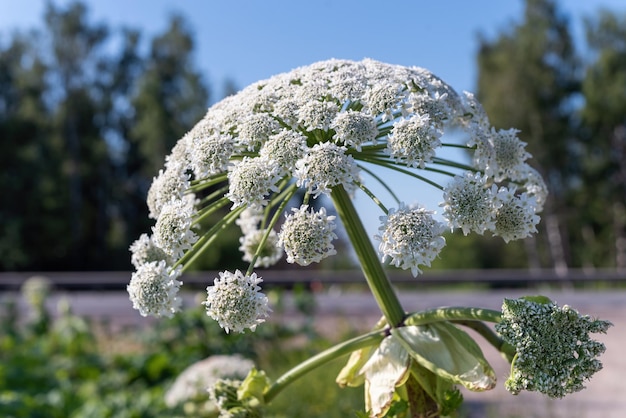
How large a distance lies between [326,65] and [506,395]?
5014mm

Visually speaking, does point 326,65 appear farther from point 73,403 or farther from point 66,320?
point 66,320

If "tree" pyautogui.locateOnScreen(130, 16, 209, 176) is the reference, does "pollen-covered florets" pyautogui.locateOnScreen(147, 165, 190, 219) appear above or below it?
below

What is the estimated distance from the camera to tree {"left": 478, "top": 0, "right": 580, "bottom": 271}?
87.6ft

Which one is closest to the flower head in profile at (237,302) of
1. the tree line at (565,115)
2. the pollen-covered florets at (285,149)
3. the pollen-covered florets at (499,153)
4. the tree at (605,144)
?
the pollen-covered florets at (285,149)

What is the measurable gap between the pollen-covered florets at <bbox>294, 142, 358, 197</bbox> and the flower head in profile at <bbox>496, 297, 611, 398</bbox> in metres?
0.46

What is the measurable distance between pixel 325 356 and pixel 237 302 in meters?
0.28

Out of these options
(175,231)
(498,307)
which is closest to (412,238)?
(175,231)

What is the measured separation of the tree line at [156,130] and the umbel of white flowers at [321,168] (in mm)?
25180

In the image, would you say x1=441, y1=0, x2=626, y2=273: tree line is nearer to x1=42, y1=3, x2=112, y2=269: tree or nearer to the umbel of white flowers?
x1=42, y1=3, x2=112, y2=269: tree

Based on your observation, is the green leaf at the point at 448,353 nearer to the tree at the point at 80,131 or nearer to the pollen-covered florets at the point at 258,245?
the pollen-covered florets at the point at 258,245

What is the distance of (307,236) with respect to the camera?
4.33ft

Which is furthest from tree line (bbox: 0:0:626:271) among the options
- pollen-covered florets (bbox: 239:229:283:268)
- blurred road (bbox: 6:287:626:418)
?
pollen-covered florets (bbox: 239:229:283:268)

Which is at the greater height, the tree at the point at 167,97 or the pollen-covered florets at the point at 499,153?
the tree at the point at 167,97

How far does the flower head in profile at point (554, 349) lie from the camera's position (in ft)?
3.85
